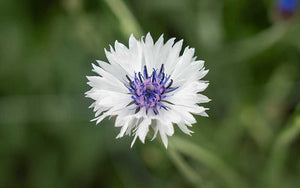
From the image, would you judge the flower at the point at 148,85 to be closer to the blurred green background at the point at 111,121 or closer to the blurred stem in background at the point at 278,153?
the blurred stem in background at the point at 278,153

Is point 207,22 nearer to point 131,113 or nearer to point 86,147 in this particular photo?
point 86,147

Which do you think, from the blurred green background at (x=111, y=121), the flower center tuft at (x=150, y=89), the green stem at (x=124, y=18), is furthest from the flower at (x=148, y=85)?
the blurred green background at (x=111, y=121)

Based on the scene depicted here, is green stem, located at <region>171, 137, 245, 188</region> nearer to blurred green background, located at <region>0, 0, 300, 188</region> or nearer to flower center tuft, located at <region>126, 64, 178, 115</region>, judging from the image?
blurred green background, located at <region>0, 0, 300, 188</region>

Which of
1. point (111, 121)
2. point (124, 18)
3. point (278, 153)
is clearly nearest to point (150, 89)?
point (124, 18)

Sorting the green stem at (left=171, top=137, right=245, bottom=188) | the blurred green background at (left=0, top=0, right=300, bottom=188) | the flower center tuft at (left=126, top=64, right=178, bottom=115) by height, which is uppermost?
the blurred green background at (left=0, top=0, right=300, bottom=188)

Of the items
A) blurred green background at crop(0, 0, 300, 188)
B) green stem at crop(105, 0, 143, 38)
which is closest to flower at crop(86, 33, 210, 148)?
green stem at crop(105, 0, 143, 38)

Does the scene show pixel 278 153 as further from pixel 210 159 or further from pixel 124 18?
pixel 124 18
